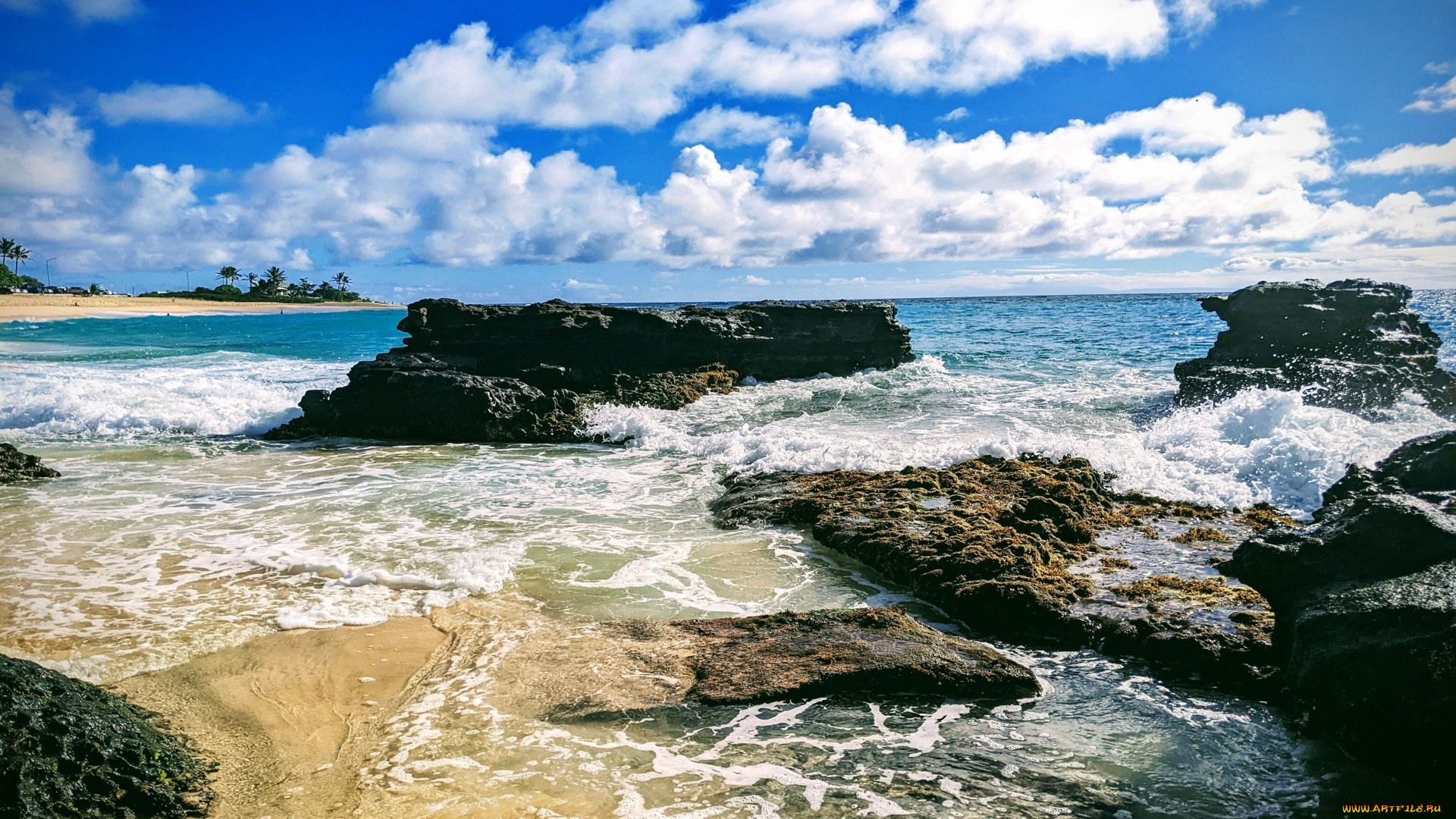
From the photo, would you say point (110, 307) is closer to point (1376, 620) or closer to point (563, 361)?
point (563, 361)

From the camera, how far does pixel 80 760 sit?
3535 millimetres

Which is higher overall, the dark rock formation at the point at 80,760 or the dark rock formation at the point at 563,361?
the dark rock formation at the point at 563,361

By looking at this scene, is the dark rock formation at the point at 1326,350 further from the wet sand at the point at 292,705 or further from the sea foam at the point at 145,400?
the sea foam at the point at 145,400

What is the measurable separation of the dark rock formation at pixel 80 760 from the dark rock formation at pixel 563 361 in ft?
38.2

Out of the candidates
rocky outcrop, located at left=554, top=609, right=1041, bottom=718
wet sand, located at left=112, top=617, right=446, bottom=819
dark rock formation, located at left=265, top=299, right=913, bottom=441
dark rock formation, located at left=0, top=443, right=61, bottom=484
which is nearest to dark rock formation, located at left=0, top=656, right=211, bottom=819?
wet sand, located at left=112, top=617, right=446, bottom=819

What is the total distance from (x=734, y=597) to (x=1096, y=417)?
472 inches

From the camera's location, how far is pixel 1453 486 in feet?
19.5

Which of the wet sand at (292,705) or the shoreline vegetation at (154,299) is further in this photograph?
the shoreline vegetation at (154,299)

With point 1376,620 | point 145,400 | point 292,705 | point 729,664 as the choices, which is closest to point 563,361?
point 145,400

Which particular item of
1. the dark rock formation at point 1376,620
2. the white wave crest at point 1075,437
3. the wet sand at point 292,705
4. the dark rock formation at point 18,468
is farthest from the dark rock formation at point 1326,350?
the dark rock formation at point 18,468

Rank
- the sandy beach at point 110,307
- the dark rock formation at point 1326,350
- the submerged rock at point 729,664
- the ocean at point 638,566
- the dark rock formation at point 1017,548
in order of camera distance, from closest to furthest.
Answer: the ocean at point 638,566 < the submerged rock at point 729,664 < the dark rock formation at point 1017,548 < the dark rock formation at point 1326,350 < the sandy beach at point 110,307

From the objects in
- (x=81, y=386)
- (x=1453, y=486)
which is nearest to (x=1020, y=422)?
(x=1453, y=486)

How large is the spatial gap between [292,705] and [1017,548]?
602cm

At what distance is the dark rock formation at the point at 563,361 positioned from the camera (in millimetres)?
15875
